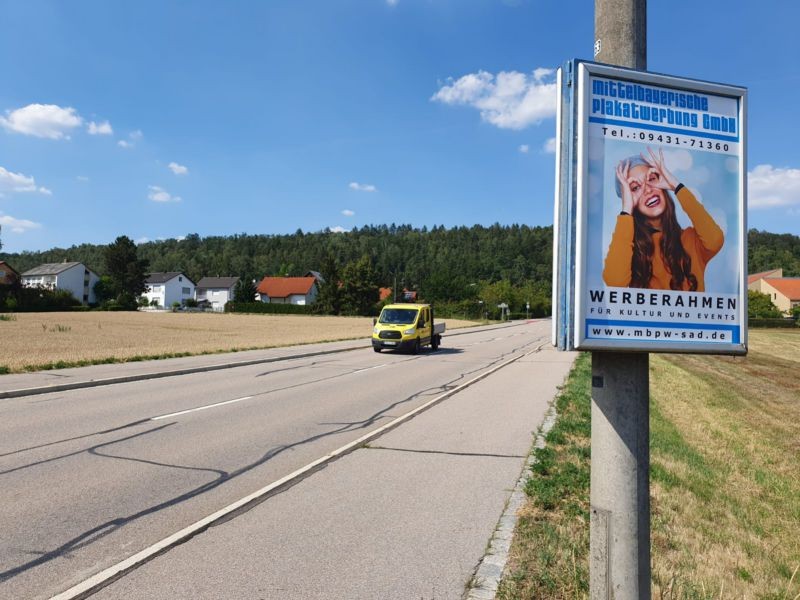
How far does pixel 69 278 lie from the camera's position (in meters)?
111

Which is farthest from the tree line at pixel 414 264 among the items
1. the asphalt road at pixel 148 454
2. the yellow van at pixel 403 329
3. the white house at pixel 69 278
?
the asphalt road at pixel 148 454

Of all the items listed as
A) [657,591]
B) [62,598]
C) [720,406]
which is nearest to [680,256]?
[657,591]

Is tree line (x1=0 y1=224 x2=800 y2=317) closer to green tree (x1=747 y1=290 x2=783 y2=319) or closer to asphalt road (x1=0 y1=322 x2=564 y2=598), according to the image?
green tree (x1=747 y1=290 x2=783 y2=319)

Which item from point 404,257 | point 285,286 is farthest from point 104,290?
point 404,257

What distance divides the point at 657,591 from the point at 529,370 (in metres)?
15.6

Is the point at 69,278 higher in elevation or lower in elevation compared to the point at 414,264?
lower

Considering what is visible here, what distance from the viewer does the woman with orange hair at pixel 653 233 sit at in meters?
2.35

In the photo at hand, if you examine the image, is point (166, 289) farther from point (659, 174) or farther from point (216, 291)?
point (659, 174)

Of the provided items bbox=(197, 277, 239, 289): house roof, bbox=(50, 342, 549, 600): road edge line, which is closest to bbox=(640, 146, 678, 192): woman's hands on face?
bbox=(50, 342, 549, 600): road edge line

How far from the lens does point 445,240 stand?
601 feet

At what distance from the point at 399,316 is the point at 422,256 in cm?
14430

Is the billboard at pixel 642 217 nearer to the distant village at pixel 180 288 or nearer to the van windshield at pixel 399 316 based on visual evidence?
the van windshield at pixel 399 316

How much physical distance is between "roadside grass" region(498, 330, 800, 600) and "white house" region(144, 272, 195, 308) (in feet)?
432

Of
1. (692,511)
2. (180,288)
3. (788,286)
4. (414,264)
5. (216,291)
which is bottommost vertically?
(692,511)
